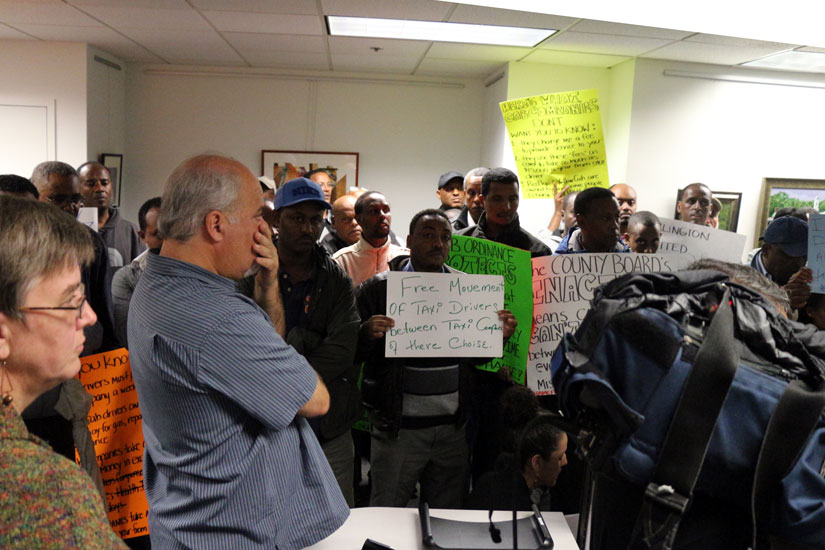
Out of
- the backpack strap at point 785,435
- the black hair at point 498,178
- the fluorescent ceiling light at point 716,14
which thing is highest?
the fluorescent ceiling light at point 716,14

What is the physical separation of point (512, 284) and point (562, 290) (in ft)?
0.72

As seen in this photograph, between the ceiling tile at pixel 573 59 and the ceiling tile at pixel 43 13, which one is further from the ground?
the ceiling tile at pixel 573 59

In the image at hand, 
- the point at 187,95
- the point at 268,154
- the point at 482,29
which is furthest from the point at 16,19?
the point at 482,29

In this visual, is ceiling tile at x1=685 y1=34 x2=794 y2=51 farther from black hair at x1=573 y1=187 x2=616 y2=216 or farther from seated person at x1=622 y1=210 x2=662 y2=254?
black hair at x1=573 y1=187 x2=616 y2=216

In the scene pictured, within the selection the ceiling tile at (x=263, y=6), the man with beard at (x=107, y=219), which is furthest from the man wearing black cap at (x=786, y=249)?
the man with beard at (x=107, y=219)

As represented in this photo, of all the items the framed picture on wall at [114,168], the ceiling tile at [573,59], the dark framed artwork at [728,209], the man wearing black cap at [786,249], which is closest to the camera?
the man wearing black cap at [786,249]

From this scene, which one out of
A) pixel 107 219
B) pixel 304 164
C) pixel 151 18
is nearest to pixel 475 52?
pixel 304 164

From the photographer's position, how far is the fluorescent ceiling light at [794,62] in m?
5.25

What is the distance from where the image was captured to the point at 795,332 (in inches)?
35.7

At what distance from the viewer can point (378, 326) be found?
2277 millimetres

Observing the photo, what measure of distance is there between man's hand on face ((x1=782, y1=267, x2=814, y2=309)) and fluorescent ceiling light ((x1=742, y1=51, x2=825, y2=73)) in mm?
3699

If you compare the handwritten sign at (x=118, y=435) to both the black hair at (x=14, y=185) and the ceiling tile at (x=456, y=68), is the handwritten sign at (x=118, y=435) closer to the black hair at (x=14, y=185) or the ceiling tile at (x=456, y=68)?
the black hair at (x=14, y=185)

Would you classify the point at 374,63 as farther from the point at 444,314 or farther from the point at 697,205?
the point at 444,314

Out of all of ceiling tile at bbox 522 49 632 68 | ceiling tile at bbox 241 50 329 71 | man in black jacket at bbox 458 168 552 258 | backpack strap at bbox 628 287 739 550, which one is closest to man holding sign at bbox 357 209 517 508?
man in black jacket at bbox 458 168 552 258
